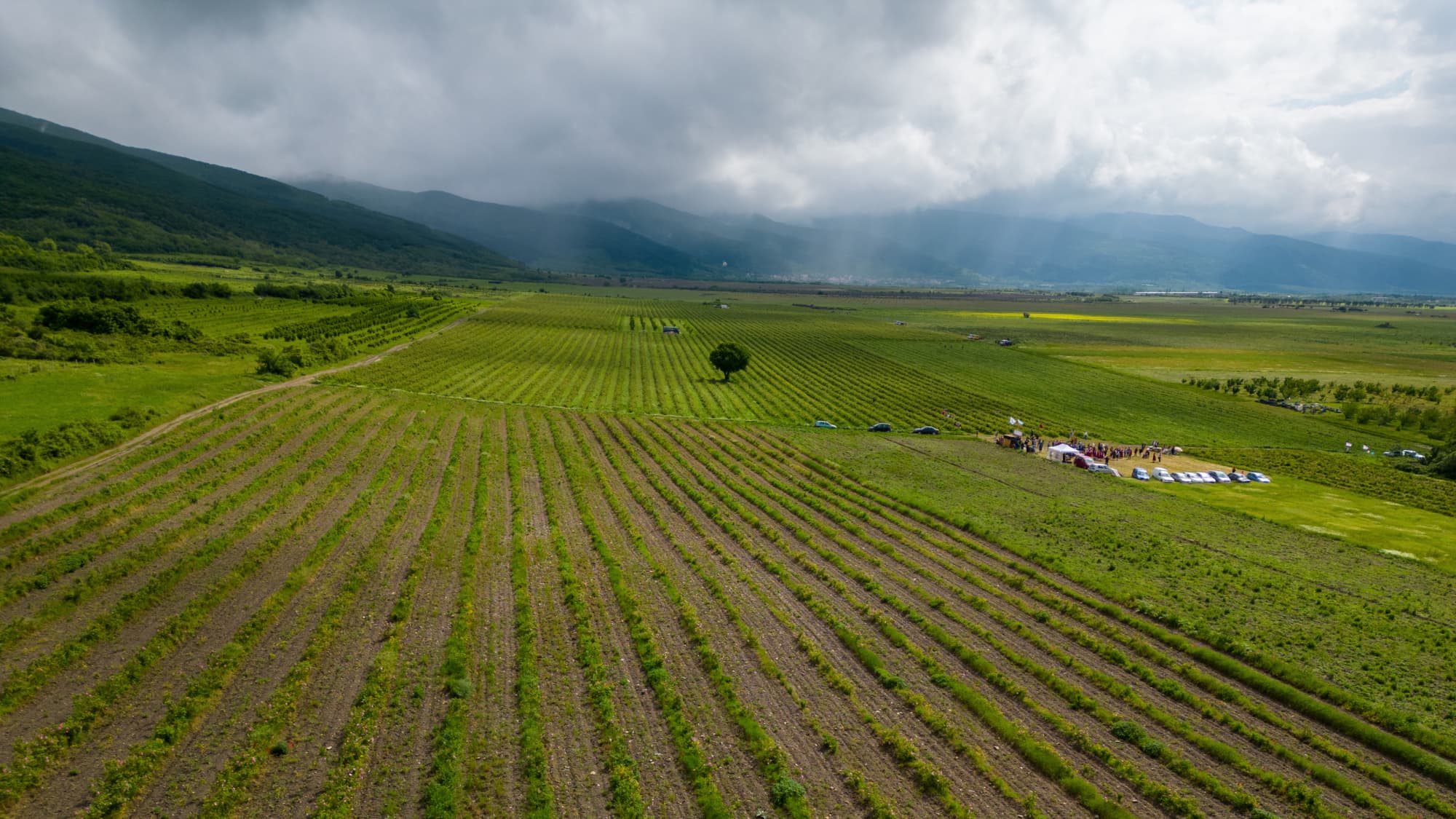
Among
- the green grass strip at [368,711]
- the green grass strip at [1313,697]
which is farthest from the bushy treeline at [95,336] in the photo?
the green grass strip at [1313,697]

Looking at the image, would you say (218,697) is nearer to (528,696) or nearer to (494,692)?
(494,692)

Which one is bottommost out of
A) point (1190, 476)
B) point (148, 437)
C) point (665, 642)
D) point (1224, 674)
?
point (1224, 674)

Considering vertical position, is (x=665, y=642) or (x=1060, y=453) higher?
(x=665, y=642)

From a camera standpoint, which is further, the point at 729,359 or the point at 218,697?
the point at 729,359

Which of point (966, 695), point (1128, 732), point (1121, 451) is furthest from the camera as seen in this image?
point (1121, 451)

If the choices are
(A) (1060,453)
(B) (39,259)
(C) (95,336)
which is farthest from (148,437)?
(B) (39,259)

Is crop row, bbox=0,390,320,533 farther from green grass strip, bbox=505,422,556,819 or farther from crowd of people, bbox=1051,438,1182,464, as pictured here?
crowd of people, bbox=1051,438,1182,464

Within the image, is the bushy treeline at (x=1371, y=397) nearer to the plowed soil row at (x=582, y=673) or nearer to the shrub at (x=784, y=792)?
the plowed soil row at (x=582, y=673)

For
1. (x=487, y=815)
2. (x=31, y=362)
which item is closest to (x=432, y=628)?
(x=487, y=815)

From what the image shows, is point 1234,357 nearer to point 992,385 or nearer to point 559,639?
point 992,385
